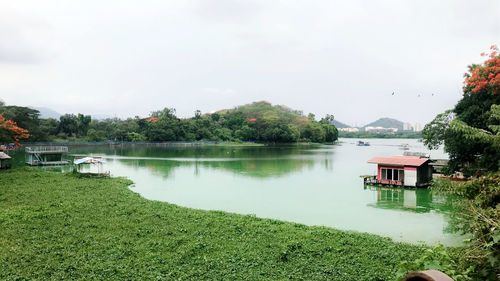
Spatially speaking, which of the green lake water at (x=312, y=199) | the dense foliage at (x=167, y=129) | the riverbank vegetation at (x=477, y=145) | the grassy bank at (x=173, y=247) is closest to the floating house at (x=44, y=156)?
the green lake water at (x=312, y=199)

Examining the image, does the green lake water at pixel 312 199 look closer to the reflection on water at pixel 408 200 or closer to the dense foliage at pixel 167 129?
the reflection on water at pixel 408 200

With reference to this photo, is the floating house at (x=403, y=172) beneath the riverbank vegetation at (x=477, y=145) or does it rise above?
beneath

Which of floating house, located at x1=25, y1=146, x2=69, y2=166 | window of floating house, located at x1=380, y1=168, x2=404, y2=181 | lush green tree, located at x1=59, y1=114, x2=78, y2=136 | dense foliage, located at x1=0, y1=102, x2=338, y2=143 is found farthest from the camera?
lush green tree, located at x1=59, y1=114, x2=78, y2=136

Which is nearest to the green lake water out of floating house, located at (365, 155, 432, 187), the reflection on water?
the reflection on water

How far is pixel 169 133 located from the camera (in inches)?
2783

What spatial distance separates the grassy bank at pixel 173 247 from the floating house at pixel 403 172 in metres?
12.3

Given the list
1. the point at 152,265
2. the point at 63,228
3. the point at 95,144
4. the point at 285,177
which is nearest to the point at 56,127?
the point at 95,144

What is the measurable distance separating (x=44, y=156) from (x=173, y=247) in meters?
29.5

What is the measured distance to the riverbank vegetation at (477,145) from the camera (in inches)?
155

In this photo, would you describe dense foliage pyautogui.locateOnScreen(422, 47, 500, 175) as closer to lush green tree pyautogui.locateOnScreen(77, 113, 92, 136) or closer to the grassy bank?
the grassy bank

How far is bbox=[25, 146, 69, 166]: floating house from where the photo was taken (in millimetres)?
30969

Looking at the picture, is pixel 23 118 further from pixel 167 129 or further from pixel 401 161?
pixel 401 161

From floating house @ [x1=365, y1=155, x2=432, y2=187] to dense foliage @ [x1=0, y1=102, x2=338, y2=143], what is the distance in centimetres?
4972

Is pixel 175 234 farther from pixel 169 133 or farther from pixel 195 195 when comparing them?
pixel 169 133
